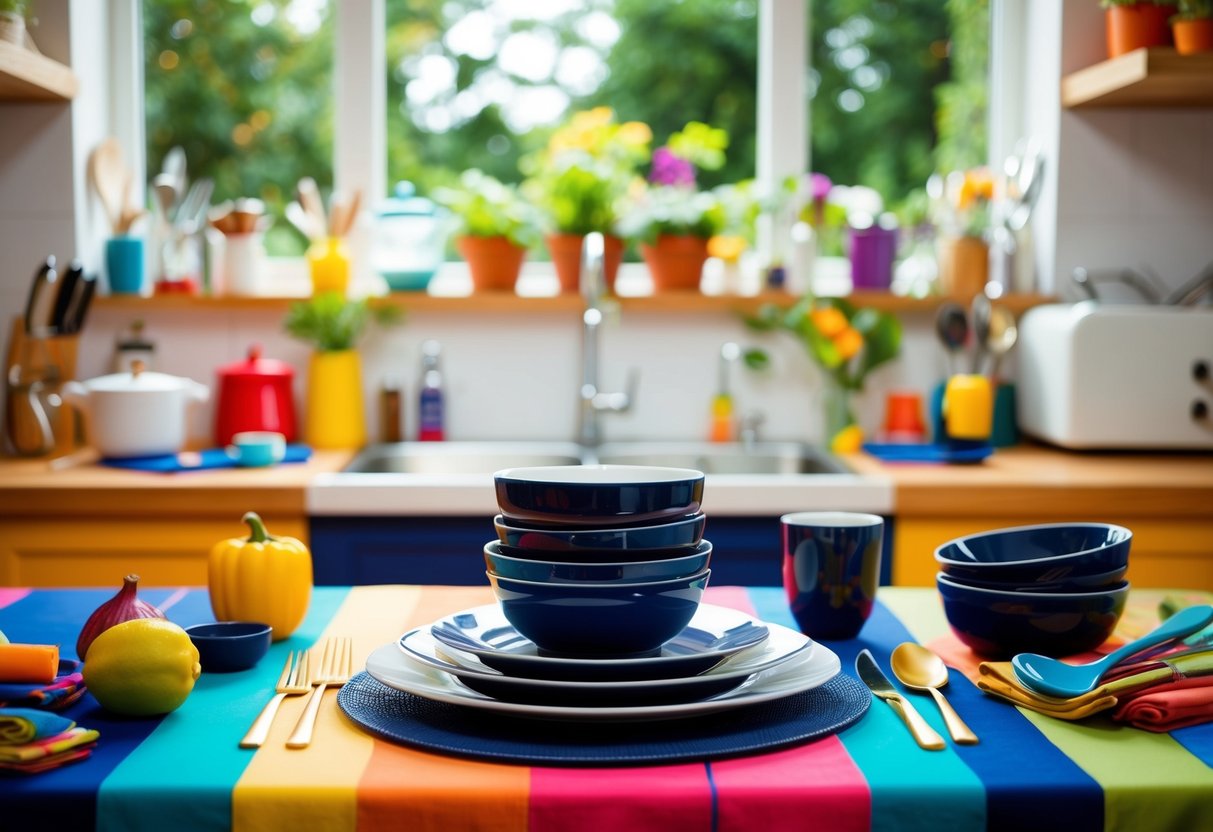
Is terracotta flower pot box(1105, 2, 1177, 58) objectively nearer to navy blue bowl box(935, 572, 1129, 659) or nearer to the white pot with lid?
navy blue bowl box(935, 572, 1129, 659)

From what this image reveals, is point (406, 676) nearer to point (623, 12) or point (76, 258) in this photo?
point (76, 258)

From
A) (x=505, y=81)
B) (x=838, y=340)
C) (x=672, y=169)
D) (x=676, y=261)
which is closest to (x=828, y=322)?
(x=838, y=340)

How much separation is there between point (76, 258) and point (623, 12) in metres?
1.40

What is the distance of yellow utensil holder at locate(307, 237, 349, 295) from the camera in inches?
110

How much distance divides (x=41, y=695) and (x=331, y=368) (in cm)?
186

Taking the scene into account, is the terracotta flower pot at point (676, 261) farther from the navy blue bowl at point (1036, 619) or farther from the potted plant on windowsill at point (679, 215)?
the navy blue bowl at point (1036, 619)

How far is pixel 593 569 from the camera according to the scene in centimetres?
87

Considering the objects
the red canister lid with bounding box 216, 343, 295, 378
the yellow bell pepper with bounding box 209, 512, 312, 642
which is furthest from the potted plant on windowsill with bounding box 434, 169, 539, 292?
the yellow bell pepper with bounding box 209, 512, 312, 642

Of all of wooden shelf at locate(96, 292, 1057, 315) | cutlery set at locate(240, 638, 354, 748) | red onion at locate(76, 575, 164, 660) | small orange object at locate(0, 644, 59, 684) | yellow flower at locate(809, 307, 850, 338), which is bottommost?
cutlery set at locate(240, 638, 354, 748)

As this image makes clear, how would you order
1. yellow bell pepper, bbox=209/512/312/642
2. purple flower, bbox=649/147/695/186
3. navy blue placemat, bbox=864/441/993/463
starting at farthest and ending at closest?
purple flower, bbox=649/147/695/186
navy blue placemat, bbox=864/441/993/463
yellow bell pepper, bbox=209/512/312/642

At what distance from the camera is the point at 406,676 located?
0.92 metres

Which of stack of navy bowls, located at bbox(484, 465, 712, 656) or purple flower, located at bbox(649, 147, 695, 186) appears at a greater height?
purple flower, located at bbox(649, 147, 695, 186)

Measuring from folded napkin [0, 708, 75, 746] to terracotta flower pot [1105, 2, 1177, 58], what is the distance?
244cm

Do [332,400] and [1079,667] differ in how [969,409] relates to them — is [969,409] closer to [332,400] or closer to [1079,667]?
[332,400]
